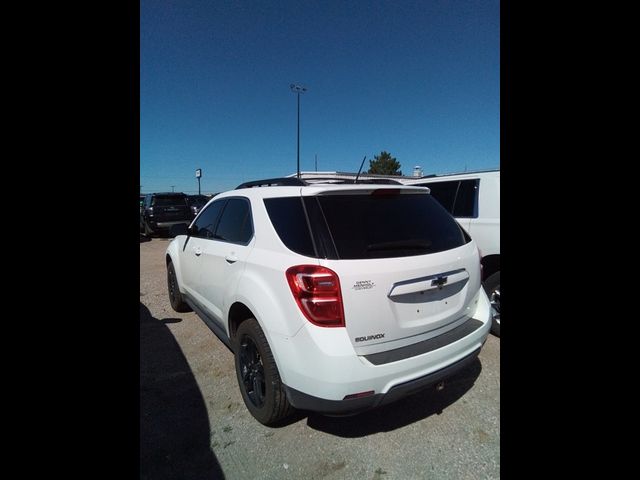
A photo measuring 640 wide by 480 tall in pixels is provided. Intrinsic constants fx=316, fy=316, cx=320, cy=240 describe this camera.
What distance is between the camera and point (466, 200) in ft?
14.3

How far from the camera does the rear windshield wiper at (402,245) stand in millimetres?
1919

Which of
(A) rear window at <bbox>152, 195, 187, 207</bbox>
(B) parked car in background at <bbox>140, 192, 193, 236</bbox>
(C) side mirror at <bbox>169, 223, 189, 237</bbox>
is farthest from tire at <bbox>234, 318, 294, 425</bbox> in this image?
(A) rear window at <bbox>152, 195, 187, 207</bbox>

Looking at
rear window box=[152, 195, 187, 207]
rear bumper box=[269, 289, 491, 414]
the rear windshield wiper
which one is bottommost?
rear bumper box=[269, 289, 491, 414]

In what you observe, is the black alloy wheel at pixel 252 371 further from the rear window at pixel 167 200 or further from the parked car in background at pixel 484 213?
the rear window at pixel 167 200

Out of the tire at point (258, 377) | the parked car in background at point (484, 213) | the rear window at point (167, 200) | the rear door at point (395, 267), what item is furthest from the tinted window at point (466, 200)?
the rear window at point (167, 200)

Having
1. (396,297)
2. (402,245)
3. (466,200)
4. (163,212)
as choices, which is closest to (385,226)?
(402,245)

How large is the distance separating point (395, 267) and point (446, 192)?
331 centimetres

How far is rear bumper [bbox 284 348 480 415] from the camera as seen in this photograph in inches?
69.2

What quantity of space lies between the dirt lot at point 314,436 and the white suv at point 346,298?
231 millimetres

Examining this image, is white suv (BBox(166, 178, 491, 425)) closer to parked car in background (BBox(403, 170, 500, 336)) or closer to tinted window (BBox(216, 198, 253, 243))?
tinted window (BBox(216, 198, 253, 243))

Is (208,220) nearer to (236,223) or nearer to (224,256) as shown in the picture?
(236,223)
